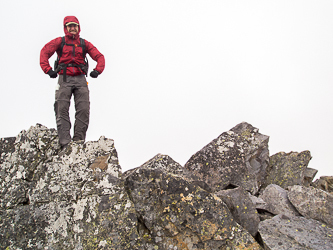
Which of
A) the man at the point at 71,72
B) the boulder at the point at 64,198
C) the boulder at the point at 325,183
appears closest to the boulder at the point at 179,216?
the boulder at the point at 64,198

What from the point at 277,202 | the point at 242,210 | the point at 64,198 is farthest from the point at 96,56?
the point at 277,202

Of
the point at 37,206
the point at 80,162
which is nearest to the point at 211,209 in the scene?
the point at 80,162

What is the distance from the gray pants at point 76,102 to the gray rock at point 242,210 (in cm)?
413

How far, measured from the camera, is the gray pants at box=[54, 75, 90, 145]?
859 cm

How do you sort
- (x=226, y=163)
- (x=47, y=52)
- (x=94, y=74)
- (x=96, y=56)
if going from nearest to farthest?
(x=47, y=52)
(x=94, y=74)
(x=96, y=56)
(x=226, y=163)

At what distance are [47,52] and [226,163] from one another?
20.5ft

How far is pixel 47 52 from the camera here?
8781 millimetres

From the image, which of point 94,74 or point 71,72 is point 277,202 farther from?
point 71,72

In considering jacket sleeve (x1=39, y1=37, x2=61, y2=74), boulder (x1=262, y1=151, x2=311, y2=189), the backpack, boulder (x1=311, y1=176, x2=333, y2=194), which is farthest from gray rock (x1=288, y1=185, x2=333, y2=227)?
jacket sleeve (x1=39, y1=37, x2=61, y2=74)

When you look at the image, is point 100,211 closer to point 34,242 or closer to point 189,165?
point 34,242

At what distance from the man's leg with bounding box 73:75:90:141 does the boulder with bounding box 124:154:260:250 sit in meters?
2.27

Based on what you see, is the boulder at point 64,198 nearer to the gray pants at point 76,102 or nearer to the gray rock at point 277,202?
the gray pants at point 76,102

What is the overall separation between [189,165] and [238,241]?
3685mm

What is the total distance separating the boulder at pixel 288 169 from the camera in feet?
37.5
